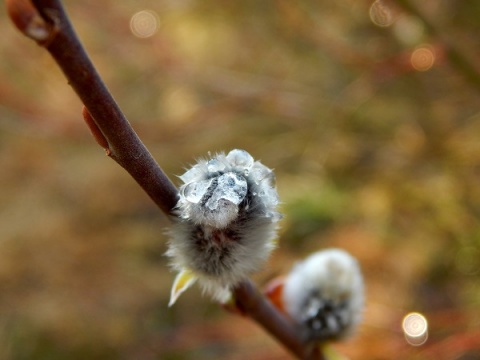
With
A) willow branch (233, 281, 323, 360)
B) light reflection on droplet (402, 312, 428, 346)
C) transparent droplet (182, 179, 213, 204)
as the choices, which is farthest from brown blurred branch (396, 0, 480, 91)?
transparent droplet (182, 179, 213, 204)

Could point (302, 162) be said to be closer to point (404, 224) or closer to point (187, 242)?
point (404, 224)

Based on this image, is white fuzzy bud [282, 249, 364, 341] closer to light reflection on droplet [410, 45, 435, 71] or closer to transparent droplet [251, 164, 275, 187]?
transparent droplet [251, 164, 275, 187]

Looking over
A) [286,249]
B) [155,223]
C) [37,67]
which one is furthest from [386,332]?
[37,67]

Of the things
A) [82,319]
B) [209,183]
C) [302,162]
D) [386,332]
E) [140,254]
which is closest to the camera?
[209,183]

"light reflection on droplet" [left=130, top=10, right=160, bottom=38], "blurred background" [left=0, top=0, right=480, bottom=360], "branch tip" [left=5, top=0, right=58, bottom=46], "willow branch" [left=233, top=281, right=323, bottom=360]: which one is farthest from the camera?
"light reflection on droplet" [left=130, top=10, right=160, bottom=38]

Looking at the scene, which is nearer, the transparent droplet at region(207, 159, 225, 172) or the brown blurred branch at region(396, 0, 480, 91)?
the transparent droplet at region(207, 159, 225, 172)

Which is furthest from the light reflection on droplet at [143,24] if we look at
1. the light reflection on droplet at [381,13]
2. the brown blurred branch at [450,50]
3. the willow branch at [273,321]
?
the willow branch at [273,321]

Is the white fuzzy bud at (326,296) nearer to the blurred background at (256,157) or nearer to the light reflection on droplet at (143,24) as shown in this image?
the blurred background at (256,157)
